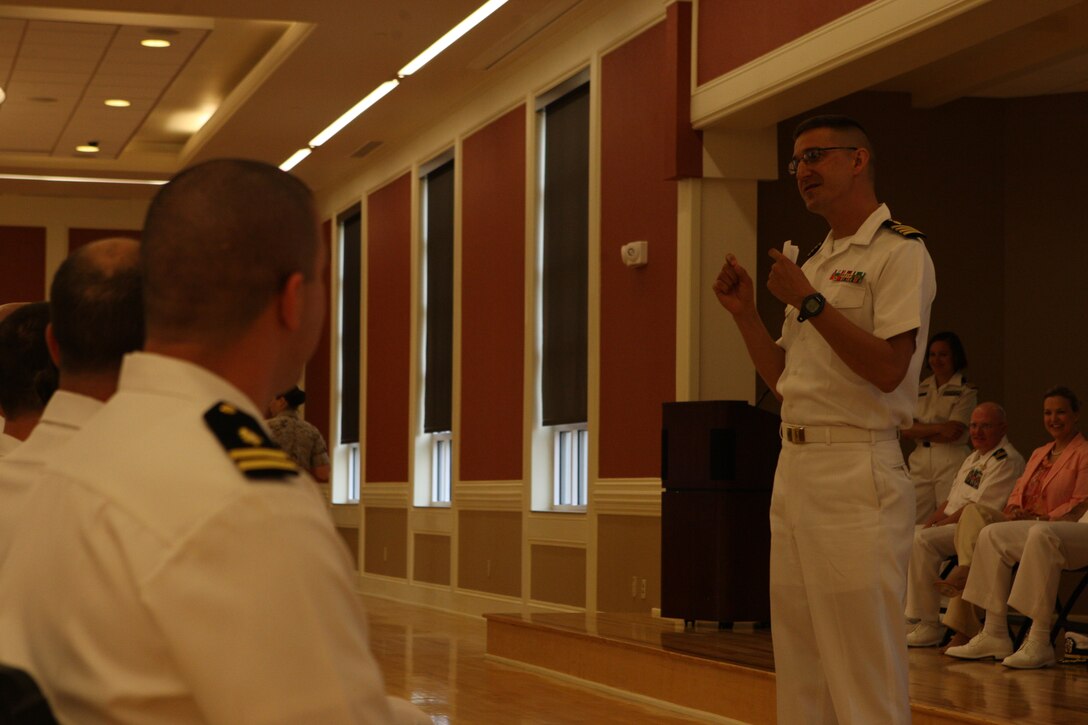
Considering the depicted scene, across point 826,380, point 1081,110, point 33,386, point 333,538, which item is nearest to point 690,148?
point 1081,110

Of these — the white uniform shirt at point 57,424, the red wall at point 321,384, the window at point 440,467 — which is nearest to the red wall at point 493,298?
the window at point 440,467

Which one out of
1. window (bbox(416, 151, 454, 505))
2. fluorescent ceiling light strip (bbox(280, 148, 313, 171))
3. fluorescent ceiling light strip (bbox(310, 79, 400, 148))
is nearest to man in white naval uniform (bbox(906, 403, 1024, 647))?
window (bbox(416, 151, 454, 505))

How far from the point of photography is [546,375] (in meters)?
9.27

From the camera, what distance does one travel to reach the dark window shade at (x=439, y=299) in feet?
36.3

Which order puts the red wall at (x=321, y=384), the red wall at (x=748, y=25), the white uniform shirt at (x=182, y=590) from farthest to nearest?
the red wall at (x=321, y=384), the red wall at (x=748, y=25), the white uniform shirt at (x=182, y=590)

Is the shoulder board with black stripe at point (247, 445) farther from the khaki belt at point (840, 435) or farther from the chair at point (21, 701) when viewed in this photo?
the khaki belt at point (840, 435)

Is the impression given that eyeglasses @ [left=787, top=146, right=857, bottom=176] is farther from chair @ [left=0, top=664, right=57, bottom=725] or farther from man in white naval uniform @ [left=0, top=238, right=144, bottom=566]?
chair @ [left=0, top=664, right=57, bottom=725]

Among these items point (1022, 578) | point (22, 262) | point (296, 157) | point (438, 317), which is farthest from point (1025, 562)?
point (22, 262)

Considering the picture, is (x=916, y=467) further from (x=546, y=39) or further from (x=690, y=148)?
(x=546, y=39)

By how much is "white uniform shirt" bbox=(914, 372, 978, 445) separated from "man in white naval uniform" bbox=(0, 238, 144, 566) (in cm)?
642

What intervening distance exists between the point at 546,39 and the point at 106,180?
6.63 m

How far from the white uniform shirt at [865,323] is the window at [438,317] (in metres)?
7.91

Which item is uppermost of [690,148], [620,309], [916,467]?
[690,148]

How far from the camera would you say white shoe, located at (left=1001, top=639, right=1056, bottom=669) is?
18.9ft
